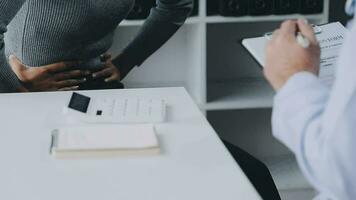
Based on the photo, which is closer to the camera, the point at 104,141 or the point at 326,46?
the point at 104,141

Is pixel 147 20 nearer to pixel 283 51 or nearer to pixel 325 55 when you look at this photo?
pixel 325 55

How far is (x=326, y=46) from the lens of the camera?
1420 millimetres

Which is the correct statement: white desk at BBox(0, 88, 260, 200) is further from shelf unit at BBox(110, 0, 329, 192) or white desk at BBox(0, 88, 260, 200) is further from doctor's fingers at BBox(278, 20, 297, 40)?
shelf unit at BBox(110, 0, 329, 192)

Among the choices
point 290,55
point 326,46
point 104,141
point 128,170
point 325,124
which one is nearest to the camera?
point 325,124

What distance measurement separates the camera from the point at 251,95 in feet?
8.53

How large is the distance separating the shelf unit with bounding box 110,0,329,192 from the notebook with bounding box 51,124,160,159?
1.05 m

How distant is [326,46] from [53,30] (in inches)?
39.9

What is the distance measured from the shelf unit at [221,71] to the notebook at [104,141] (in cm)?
105

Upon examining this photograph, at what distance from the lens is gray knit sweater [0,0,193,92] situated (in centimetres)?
202

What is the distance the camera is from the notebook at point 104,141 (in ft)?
4.06

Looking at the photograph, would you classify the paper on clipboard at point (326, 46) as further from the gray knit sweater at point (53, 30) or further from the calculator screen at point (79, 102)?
the gray knit sweater at point (53, 30)

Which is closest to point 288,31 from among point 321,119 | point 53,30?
point 321,119

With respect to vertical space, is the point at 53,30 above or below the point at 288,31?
below

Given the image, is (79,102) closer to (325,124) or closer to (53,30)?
(53,30)
